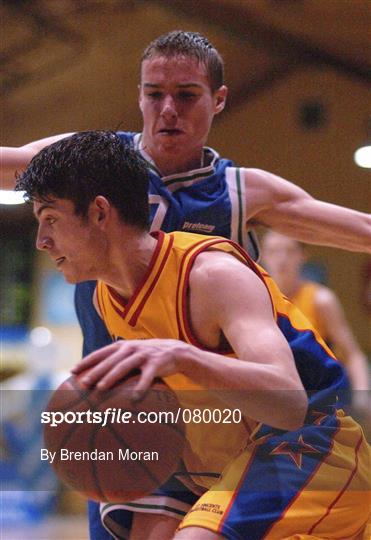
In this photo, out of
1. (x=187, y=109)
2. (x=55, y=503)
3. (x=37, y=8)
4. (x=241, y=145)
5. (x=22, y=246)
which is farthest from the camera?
(x=22, y=246)

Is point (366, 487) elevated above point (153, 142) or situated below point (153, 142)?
below

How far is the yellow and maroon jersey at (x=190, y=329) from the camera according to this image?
6.15 ft

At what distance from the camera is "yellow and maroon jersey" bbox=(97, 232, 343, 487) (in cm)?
187

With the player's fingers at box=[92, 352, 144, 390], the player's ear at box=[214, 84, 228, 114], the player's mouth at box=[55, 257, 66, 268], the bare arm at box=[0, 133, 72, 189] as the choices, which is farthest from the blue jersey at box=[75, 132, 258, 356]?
the player's fingers at box=[92, 352, 144, 390]

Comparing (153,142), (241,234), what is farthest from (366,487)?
(153,142)

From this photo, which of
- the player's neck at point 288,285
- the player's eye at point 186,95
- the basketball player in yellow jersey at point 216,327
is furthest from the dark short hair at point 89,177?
the player's neck at point 288,285

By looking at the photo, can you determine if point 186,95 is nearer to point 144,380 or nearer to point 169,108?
point 169,108

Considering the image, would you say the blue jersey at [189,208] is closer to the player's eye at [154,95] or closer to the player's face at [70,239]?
the player's eye at [154,95]

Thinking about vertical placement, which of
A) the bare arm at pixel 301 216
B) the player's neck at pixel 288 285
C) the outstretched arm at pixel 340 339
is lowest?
the outstretched arm at pixel 340 339

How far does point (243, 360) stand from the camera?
161 centimetres

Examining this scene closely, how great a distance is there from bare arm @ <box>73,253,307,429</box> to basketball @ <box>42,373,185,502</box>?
0.19m

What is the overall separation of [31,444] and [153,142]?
353 cm

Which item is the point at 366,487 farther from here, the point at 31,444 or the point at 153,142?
the point at 31,444

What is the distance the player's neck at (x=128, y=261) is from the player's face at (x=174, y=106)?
536 mm
